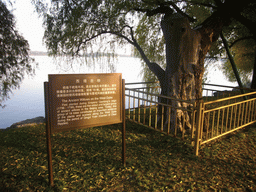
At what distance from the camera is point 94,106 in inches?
143

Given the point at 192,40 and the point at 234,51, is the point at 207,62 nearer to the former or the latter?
the point at 234,51

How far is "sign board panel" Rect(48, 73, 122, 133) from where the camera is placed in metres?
3.25

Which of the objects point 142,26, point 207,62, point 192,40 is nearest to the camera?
point 192,40

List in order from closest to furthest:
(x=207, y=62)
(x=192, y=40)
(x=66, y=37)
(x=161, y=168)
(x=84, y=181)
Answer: (x=84, y=181)
(x=161, y=168)
(x=192, y=40)
(x=66, y=37)
(x=207, y=62)

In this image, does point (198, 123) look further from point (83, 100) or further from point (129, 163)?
point (83, 100)

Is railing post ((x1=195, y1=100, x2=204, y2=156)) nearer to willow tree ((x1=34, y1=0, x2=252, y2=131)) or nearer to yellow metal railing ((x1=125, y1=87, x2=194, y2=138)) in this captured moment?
yellow metal railing ((x1=125, y1=87, x2=194, y2=138))

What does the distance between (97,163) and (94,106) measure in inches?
55.6

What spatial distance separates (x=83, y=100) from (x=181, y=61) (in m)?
3.68

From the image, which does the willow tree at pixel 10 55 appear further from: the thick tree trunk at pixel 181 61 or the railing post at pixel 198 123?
the railing post at pixel 198 123

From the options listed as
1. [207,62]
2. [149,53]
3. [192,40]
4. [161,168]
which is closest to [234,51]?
[207,62]

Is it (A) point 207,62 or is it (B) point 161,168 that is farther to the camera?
(A) point 207,62

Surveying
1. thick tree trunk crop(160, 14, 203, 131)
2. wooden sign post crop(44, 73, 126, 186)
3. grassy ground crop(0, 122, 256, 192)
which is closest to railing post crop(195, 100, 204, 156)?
grassy ground crop(0, 122, 256, 192)

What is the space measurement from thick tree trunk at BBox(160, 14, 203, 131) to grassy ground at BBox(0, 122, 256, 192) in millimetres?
1315

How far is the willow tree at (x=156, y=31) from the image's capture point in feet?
19.7
